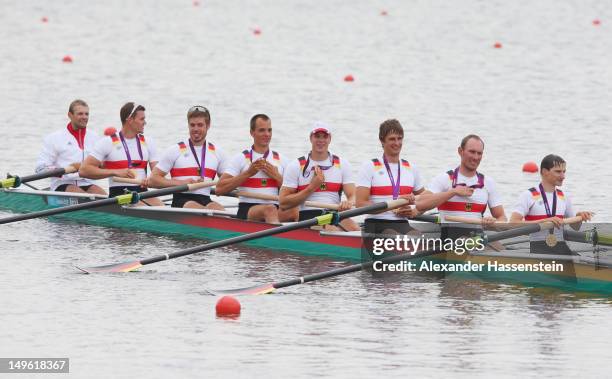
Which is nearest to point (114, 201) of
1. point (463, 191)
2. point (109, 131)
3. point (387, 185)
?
point (387, 185)

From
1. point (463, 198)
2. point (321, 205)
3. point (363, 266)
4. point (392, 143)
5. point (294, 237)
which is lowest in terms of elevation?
point (363, 266)

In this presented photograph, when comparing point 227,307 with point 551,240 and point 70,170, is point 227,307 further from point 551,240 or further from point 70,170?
point 70,170

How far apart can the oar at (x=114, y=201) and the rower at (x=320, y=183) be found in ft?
4.93

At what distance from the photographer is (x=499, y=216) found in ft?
52.2

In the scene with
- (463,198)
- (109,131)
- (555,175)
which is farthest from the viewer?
(109,131)

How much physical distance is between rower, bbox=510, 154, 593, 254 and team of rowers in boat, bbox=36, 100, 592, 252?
0.01 metres

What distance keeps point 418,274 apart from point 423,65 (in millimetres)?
23936

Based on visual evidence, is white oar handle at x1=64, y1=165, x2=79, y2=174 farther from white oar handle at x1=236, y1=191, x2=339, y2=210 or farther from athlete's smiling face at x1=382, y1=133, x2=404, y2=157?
athlete's smiling face at x1=382, y1=133, x2=404, y2=157

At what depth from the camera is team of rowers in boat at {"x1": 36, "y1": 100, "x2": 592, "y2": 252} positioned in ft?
51.6

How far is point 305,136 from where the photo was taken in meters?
27.8

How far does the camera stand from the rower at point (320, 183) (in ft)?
54.8

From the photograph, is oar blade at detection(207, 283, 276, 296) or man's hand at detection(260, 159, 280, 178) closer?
oar blade at detection(207, 283, 276, 296)

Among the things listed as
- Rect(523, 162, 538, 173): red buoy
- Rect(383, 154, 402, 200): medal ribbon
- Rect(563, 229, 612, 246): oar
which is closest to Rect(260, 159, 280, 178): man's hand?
Rect(383, 154, 402, 200): medal ribbon

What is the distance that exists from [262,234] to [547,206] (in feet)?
9.97
